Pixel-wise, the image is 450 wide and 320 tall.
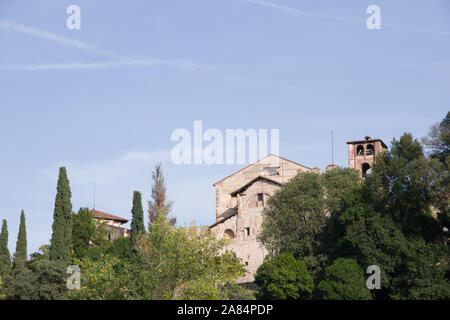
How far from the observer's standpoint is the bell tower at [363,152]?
230ft

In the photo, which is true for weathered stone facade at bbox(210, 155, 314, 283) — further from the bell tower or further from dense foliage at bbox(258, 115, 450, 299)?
dense foliage at bbox(258, 115, 450, 299)

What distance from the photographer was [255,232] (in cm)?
6303

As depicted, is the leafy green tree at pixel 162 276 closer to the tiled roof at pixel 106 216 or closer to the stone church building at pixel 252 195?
the stone church building at pixel 252 195

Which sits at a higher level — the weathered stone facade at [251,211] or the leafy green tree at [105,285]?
the weathered stone facade at [251,211]

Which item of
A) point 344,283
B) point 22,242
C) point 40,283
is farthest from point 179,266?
point 22,242

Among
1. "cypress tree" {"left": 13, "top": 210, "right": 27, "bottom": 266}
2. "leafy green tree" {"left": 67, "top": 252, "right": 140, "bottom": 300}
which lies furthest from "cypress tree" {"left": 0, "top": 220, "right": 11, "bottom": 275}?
"leafy green tree" {"left": 67, "top": 252, "right": 140, "bottom": 300}

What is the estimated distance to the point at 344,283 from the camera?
4528 centimetres

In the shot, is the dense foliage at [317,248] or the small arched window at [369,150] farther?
the small arched window at [369,150]

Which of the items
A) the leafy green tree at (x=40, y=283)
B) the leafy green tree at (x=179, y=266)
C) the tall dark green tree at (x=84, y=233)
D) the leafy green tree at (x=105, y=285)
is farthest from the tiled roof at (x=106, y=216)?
the leafy green tree at (x=105, y=285)

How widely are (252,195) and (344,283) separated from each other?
21.2m
